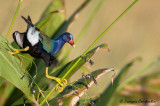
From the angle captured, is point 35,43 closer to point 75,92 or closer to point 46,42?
point 46,42

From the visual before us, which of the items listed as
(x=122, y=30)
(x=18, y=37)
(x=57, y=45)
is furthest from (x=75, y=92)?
(x=122, y=30)

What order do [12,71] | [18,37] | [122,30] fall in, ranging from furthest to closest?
[122,30], [18,37], [12,71]

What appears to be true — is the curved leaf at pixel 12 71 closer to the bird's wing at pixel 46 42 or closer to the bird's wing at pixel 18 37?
the bird's wing at pixel 18 37

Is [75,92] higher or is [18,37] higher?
[18,37]

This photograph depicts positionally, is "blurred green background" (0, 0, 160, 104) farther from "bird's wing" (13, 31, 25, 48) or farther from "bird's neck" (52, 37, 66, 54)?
"bird's wing" (13, 31, 25, 48)

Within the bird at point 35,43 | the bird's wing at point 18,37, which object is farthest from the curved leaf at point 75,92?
the bird's wing at point 18,37

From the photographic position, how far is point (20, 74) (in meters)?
1.15

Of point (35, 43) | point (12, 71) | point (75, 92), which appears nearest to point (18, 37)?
point (35, 43)

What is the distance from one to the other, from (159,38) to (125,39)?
0.62m

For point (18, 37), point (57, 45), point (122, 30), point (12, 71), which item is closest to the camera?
point (12, 71)

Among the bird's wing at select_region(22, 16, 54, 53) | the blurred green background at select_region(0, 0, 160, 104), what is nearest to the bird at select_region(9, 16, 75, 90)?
the bird's wing at select_region(22, 16, 54, 53)

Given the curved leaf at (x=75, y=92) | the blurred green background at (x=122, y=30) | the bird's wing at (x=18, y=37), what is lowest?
the blurred green background at (x=122, y=30)

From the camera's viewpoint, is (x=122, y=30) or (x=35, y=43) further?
(x=122, y=30)

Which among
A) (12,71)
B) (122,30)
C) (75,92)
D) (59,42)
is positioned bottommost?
(122,30)
